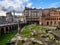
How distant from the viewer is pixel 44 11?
12512 centimetres

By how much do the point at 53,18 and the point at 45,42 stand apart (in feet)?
221

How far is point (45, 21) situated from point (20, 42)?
63448mm

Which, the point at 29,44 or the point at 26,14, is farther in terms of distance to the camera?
the point at 26,14

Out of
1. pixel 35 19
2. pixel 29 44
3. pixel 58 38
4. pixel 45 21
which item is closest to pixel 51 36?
pixel 58 38

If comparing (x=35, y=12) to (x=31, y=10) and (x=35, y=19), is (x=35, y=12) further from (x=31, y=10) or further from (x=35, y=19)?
(x=35, y=19)


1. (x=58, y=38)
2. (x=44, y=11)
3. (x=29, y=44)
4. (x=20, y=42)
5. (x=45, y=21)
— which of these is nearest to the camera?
(x=29, y=44)

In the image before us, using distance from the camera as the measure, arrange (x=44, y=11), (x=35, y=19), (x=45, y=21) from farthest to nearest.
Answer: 1. (x=44, y=11)
2. (x=35, y=19)
3. (x=45, y=21)

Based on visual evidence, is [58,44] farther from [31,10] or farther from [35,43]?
[31,10]

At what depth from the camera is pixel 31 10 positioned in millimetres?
126125

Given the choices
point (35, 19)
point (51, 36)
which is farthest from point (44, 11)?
point (51, 36)

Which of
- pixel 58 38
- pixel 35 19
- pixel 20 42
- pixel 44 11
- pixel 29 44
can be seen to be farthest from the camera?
pixel 44 11

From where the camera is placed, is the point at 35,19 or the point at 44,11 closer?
the point at 35,19

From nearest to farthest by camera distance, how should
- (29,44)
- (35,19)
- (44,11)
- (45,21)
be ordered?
(29,44), (45,21), (35,19), (44,11)

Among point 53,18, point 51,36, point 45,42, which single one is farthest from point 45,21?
point 45,42
